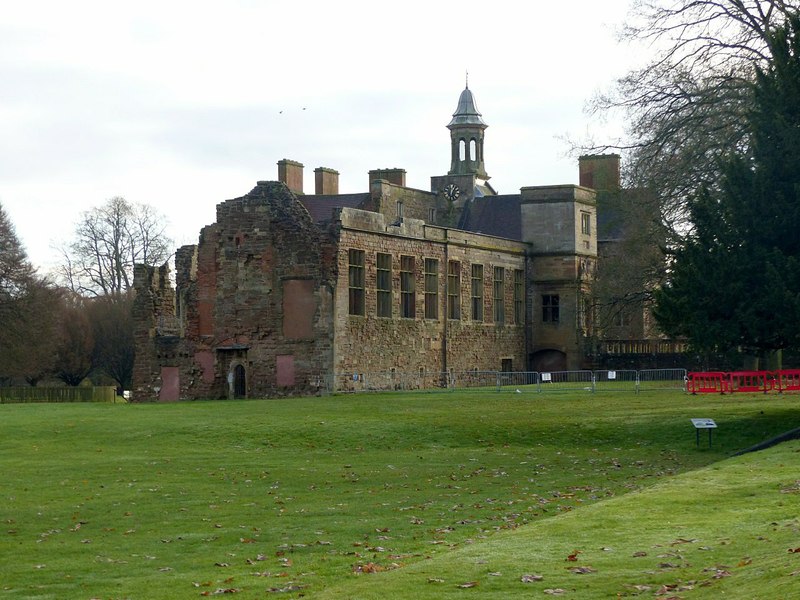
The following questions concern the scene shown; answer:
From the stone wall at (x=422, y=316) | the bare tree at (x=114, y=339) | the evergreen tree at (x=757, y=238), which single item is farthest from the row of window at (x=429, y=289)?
the bare tree at (x=114, y=339)

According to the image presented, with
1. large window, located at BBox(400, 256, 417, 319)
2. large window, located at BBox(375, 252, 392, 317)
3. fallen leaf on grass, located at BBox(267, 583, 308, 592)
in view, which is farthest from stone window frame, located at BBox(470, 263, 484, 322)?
fallen leaf on grass, located at BBox(267, 583, 308, 592)

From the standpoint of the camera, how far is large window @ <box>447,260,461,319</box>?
65438 mm

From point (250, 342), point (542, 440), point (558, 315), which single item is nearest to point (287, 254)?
point (250, 342)

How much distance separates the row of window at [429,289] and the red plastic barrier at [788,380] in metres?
17.3

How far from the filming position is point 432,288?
64.2m

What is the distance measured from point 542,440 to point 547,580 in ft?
65.4

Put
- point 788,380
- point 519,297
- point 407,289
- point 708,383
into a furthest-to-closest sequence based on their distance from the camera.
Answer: point 519,297, point 407,289, point 708,383, point 788,380

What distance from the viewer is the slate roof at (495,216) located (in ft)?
274

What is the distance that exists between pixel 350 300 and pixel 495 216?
28492mm

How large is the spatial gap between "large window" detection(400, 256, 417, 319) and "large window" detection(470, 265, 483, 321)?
5.83 metres

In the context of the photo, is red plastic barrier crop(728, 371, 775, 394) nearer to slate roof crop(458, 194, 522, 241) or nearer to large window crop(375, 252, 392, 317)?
large window crop(375, 252, 392, 317)

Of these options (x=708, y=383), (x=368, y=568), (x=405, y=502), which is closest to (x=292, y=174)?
(x=708, y=383)

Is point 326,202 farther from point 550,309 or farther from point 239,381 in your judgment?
point 239,381

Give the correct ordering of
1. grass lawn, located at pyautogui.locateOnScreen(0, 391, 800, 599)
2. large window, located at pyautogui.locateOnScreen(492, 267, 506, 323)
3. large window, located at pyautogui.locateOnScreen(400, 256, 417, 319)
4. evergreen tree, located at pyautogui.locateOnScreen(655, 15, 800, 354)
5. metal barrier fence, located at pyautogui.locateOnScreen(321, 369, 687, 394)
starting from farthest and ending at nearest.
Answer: large window, located at pyautogui.locateOnScreen(492, 267, 506, 323) → large window, located at pyautogui.locateOnScreen(400, 256, 417, 319) → metal barrier fence, located at pyautogui.locateOnScreen(321, 369, 687, 394) → evergreen tree, located at pyautogui.locateOnScreen(655, 15, 800, 354) → grass lawn, located at pyautogui.locateOnScreen(0, 391, 800, 599)
